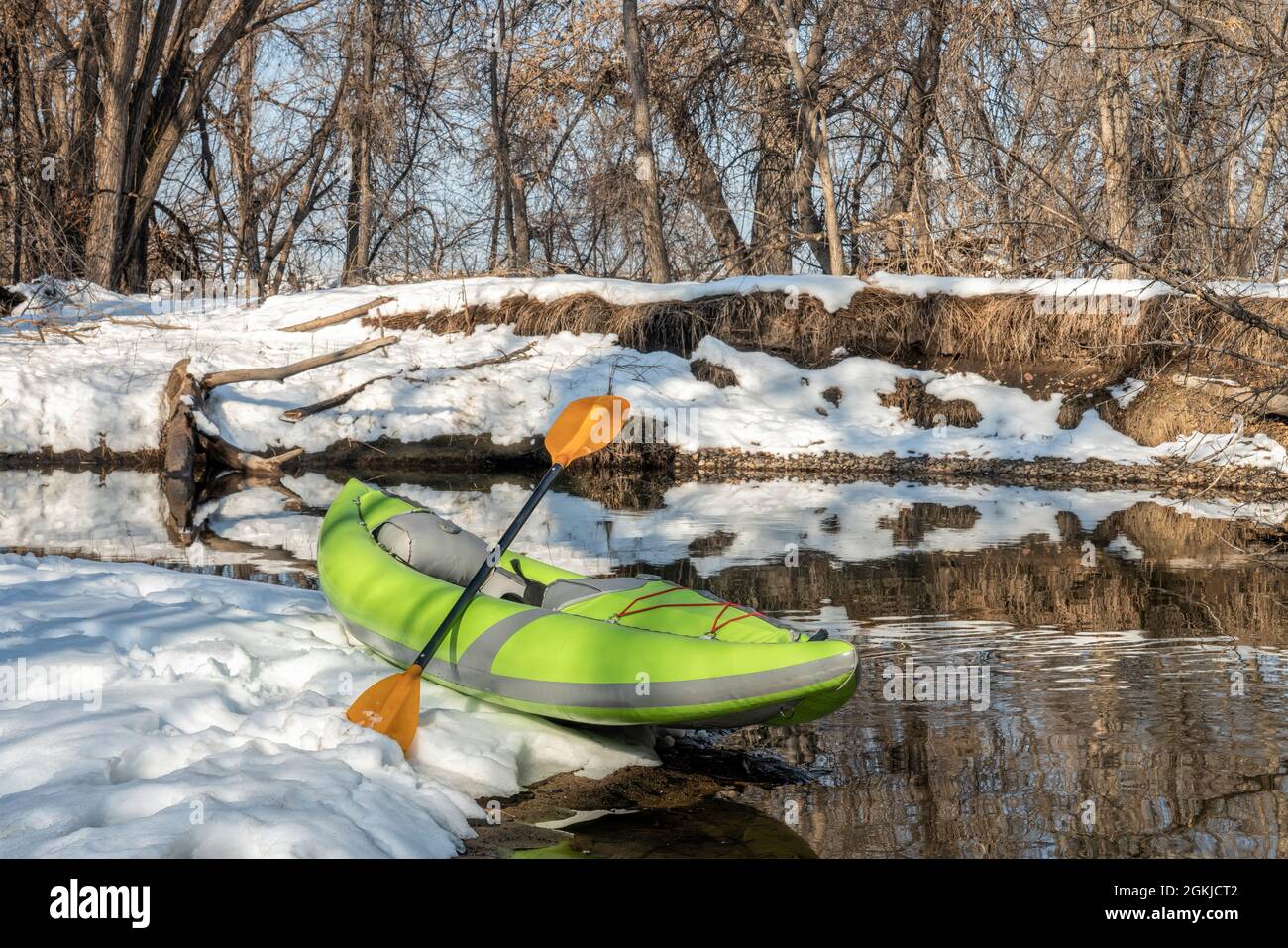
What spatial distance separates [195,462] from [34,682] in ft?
29.6

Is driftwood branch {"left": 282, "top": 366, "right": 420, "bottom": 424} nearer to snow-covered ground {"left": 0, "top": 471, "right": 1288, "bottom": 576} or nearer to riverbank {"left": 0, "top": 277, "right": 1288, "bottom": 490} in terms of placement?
riverbank {"left": 0, "top": 277, "right": 1288, "bottom": 490}

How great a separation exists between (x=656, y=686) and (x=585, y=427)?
1475 millimetres

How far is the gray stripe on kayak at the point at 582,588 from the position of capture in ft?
15.3

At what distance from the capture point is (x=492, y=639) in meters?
4.13

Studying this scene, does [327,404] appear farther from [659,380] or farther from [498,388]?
[659,380]

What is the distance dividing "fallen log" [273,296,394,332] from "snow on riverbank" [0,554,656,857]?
10.3 meters

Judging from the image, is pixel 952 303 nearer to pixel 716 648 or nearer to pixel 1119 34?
pixel 1119 34

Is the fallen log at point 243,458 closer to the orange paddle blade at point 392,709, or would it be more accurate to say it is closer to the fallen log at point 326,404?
the fallen log at point 326,404

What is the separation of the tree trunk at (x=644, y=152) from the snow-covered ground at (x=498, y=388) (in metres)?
1.33

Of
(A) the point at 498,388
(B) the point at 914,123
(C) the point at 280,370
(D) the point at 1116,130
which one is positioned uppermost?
(B) the point at 914,123

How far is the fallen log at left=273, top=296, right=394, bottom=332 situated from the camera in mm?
15227

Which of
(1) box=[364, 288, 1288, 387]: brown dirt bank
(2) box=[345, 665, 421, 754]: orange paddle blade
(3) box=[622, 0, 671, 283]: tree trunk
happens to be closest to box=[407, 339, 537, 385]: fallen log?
(1) box=[364, 288, 1288, 387]: brown dirt bank

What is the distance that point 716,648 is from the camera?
143 inches

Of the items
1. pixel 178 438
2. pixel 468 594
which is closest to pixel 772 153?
pixel 178 438
